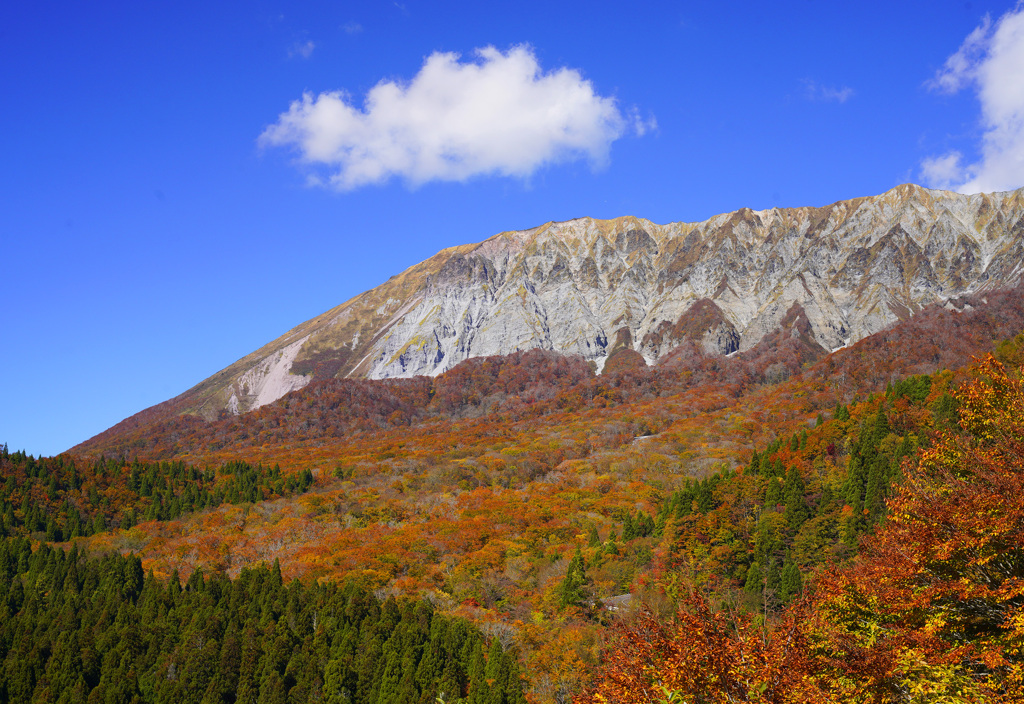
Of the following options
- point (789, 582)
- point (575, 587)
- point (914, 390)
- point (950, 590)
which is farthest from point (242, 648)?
point (914, 390)

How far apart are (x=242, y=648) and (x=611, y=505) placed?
148 ft

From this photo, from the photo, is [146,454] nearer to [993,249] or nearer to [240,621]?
[240,621]

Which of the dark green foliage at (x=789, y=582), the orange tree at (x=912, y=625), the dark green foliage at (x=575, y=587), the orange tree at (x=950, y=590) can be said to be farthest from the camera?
the dark green foliage at (x=575, y=587)

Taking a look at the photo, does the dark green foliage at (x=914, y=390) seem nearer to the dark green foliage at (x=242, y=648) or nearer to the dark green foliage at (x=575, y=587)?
the dark green foliage at (x=575, y=587)

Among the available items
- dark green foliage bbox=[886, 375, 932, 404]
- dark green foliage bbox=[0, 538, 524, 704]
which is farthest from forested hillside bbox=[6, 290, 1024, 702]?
dark green foliage bbox=[0, 538, 524, 704]

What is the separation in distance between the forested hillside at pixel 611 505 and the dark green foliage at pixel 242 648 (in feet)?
3.98

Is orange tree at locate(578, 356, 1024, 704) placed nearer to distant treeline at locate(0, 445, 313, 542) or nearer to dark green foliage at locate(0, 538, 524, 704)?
dark green foliage at locate(0, 538, 524, 704)

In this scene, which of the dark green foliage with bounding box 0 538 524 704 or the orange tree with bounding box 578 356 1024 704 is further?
the dark green foliage with bounding box 0 538 524 704

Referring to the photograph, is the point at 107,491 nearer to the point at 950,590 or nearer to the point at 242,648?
the point at 242,648

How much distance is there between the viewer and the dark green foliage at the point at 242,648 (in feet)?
174

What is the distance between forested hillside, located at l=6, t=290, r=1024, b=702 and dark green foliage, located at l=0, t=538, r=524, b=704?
1.21 metres

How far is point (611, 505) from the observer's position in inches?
3514

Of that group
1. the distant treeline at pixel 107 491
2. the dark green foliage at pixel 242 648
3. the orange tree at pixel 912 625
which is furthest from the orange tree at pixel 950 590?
the distant treeline at pixel 107 491

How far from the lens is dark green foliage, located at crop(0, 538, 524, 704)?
53.0 m
